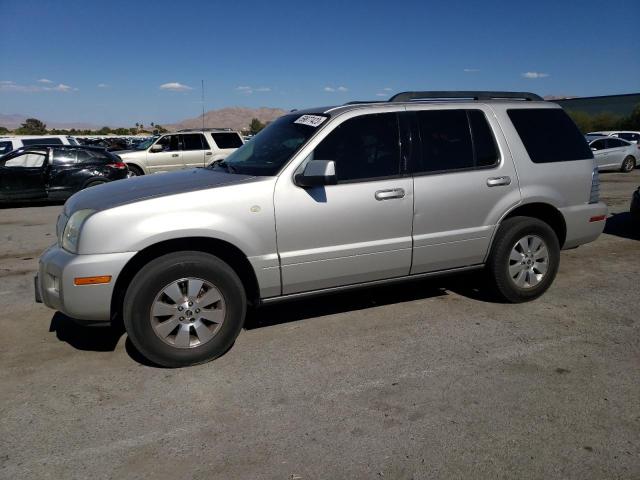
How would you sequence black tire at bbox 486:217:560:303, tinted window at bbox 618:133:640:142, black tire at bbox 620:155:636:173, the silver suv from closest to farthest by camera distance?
1. the silver suv
2. black tire at bbox 486:217:560:303
3. black tire at bbox 620:155:636:173
4. tinted window at bbox 618:133:640:142

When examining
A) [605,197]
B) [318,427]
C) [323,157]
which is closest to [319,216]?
[323,157]

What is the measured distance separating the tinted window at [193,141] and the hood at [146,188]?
39.6 ft

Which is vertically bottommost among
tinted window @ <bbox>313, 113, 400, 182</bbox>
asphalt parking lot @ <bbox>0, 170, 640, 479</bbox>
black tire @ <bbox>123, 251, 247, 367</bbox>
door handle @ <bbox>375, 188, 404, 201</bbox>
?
asphalt parking lot @ <bbox>0, 170, 640, 479</bbox>

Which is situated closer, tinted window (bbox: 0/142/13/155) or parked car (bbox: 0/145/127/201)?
parked car (bbox: 0/145/127/201)

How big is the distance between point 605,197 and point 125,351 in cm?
1181

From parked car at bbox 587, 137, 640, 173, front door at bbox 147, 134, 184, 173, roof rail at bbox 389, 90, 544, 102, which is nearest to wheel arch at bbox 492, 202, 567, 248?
roof rail at bbox 389, 90, 544, 102

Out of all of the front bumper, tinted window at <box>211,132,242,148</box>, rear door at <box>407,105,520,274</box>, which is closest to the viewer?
the front bumper

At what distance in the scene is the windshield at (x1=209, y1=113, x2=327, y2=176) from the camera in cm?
409

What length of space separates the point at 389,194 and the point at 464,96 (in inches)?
58.3

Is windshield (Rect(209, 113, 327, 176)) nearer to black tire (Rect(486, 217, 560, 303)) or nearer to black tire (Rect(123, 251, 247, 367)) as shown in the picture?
black tire (Rect(123, 251, 247, 367))

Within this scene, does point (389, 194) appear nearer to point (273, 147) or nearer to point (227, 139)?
point (273, 147)

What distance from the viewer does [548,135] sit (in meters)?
4.93

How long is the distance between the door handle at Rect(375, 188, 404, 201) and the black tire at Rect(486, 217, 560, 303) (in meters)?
1.11

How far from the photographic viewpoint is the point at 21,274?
618cm
